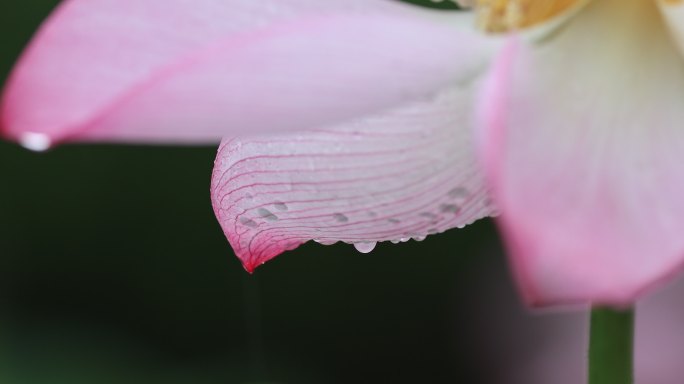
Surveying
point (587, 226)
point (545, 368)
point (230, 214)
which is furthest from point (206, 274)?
point (587, 226)

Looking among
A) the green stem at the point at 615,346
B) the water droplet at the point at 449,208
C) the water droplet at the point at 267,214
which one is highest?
the water droplet at the point at 267,214

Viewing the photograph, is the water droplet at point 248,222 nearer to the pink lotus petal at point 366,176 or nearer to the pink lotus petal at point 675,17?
the pink lotus petal at point 366,176

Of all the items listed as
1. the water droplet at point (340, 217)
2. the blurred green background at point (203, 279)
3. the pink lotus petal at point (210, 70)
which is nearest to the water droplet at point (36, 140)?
the pink lotus petal at point (210, 70)

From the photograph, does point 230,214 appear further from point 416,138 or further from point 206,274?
point 206,274

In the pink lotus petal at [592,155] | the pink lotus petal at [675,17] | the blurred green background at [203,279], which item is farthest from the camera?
the blurred green background at [203,279]

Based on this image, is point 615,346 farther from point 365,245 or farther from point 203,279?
point 203,279

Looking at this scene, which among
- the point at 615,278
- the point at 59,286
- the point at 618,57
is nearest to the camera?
the point at 615,278

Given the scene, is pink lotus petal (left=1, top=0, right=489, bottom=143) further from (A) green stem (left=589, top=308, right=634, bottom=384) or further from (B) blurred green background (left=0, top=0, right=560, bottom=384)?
(B) blurred green background (left=0, top=0, right=560, bottom=384)
